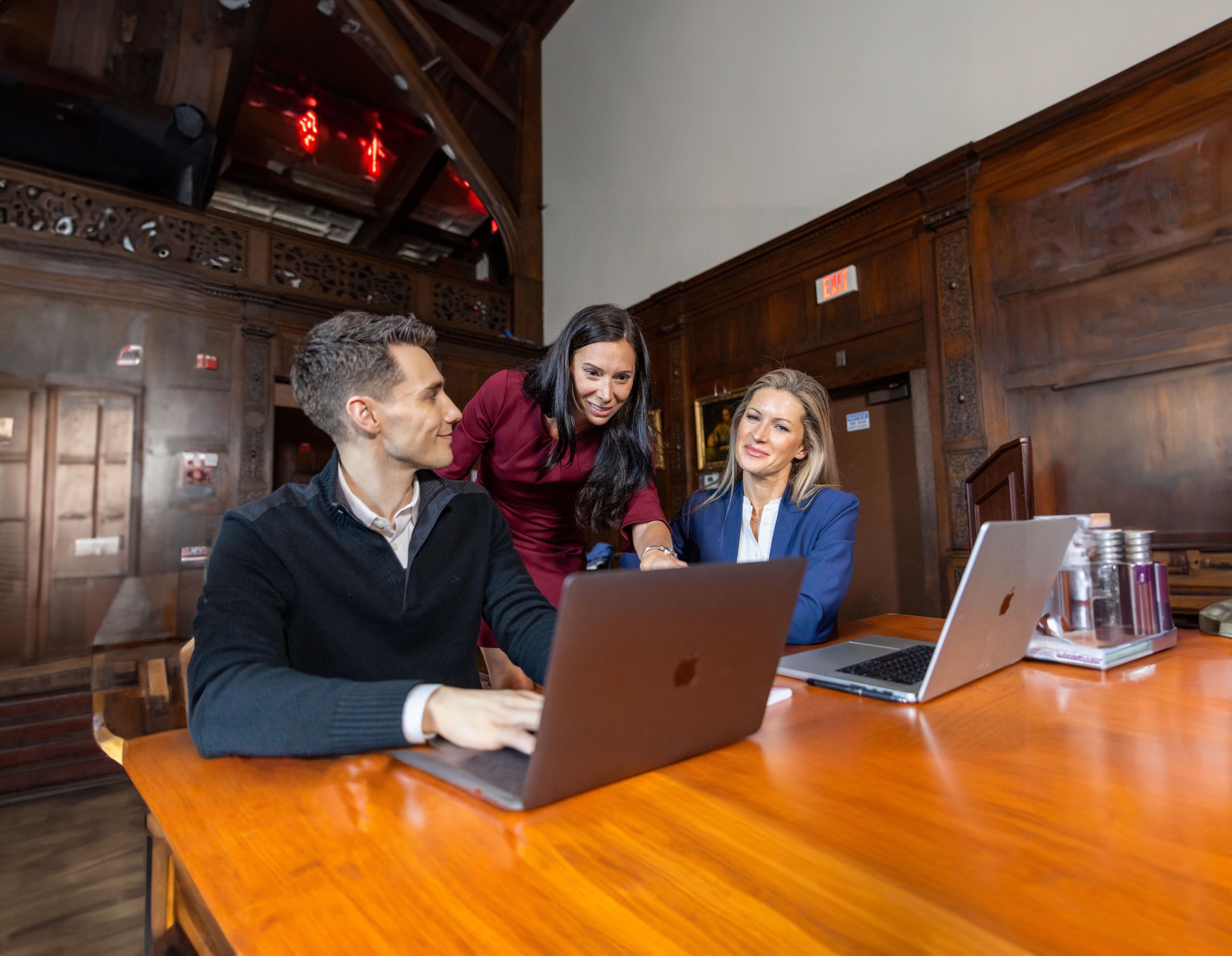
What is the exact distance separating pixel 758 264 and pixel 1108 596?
3828 millimetres

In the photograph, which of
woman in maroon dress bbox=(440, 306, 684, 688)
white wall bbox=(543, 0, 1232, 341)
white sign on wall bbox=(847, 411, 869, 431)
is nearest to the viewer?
woman in maroon dress bbox=(440, 306, 684, 688)

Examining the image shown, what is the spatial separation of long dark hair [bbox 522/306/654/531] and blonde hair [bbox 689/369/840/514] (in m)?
0.34

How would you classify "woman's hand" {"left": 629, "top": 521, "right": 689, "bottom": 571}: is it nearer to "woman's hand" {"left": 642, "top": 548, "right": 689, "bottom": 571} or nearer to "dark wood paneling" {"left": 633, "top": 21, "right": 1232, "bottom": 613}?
"woman's hand" {"left": 642, "top": 548, "right": 689, "bottom": 571}

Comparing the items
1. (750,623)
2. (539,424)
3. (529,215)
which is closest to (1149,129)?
(539,424)

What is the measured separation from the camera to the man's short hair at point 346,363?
1296 millimetres

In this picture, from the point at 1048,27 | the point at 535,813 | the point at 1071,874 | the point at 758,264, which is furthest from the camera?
the point at 758,264

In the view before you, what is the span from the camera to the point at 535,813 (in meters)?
0.62

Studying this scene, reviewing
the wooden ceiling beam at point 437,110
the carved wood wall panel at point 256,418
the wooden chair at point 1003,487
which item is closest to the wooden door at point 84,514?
the carved wood wall panel at point 256,418

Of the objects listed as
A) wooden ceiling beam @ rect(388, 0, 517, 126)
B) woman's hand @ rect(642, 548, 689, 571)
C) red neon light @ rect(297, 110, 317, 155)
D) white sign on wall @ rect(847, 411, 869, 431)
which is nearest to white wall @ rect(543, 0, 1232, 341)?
wooden ceiling beam @ rect(388, 0, 517, 126)

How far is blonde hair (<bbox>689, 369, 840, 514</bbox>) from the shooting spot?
210cm

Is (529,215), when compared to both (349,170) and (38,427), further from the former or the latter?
(38,427)

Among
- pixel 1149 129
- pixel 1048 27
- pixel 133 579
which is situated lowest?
pixel 133 579

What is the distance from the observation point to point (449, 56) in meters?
6.34

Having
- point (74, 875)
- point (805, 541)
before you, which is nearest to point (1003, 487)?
point (805, 541)
